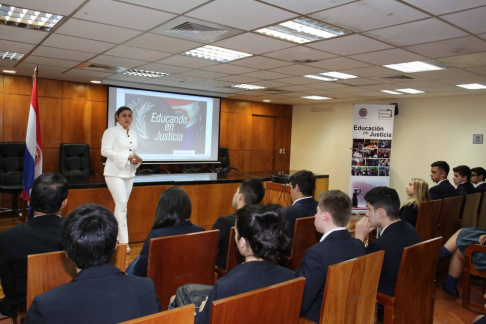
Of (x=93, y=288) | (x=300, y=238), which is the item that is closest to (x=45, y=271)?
(x=93, y=288)

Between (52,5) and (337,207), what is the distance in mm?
2701

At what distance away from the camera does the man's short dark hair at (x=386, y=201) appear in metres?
2.44

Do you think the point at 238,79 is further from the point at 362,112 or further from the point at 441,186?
the point at 441,186

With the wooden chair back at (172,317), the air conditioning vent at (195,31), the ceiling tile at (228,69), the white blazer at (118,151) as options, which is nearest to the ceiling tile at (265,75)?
the ceiling tile at (228,69)

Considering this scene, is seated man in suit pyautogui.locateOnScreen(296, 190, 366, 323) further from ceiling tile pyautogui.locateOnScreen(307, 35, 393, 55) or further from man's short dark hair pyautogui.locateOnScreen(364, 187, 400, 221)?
ceiling tile pyautogui.locateOnScreen(307, 35, 393, 55)

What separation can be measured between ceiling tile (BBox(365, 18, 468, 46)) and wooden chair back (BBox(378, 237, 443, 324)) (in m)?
1.82

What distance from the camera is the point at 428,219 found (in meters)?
3.83

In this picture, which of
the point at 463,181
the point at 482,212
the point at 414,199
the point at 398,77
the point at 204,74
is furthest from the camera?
the point at 204,74

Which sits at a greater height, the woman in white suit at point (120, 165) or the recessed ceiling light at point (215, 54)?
the recessed ceiling light at point (215, 54)

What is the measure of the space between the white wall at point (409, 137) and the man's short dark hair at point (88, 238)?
294 inches

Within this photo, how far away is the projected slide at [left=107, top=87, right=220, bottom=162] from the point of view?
7.12m

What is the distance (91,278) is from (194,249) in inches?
39.1

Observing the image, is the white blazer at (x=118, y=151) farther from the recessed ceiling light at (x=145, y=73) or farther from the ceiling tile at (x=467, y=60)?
the ceiling tile at (x=467, y=60)

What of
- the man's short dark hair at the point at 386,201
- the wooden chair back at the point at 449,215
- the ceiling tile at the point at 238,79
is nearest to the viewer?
the man's short dark hair at the point at 386,201
